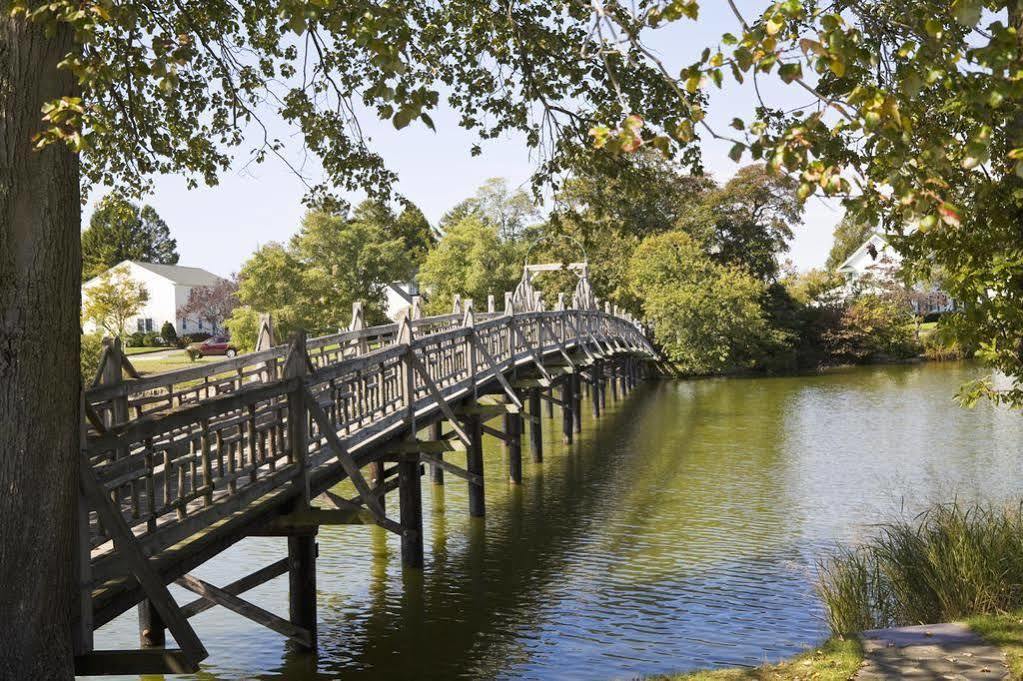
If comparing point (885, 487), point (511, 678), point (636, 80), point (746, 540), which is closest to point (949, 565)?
point (511, 678)

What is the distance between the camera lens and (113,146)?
13.1 meters

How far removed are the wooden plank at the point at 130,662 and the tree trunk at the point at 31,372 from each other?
0.96 ft

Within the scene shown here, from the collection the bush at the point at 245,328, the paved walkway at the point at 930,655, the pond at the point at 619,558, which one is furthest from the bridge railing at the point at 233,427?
the bush at the point at 245,328

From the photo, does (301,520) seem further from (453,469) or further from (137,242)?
(137,242)

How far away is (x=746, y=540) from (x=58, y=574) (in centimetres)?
1276

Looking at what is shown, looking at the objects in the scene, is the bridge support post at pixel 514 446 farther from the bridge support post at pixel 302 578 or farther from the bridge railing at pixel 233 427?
the bridge support post at pixel 302 578

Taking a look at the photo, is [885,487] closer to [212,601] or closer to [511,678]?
[511,678]

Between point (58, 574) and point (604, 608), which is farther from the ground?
point (58, 574)

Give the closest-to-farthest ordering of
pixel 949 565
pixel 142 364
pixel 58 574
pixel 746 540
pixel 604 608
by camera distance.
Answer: pixel 58 574, pixel 949 565, pixel 604 608, pixel 746 540, pixel 142 364

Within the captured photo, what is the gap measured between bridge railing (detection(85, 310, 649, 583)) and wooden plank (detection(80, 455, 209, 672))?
0.14m

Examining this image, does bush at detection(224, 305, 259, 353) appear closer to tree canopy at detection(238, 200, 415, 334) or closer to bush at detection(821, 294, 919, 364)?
tree canopy at detection(238, 200, 415, 334)

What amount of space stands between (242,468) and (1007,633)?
22.3 ft

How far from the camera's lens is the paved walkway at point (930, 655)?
8.21 m

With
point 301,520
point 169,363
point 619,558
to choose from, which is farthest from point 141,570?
point 169,363
